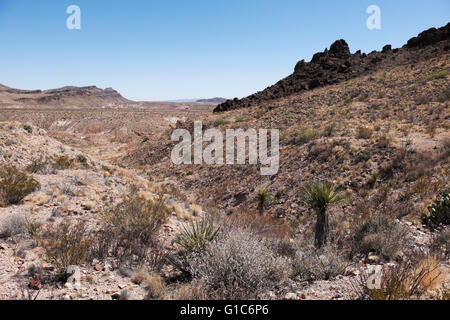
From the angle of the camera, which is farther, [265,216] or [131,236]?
[265,216]

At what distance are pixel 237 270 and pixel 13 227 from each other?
438 cm

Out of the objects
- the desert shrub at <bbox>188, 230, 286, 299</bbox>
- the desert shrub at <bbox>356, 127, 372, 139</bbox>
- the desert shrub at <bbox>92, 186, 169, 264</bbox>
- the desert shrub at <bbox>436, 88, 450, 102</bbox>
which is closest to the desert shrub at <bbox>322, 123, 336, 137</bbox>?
the desert shrub at <bbox>356, 127, 372, 139</bbox>

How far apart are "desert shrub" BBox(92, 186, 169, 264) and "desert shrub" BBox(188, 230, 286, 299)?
1.06m

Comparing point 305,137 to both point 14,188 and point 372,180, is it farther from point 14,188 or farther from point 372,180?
point 14,188

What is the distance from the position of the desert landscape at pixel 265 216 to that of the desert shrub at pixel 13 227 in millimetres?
23

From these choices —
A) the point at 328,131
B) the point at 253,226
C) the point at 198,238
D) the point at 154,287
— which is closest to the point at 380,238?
the point at 253,226

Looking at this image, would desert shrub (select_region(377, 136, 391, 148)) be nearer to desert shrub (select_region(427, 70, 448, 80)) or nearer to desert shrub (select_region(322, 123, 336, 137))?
desert shrub (select_region(322, 123, 336, 137))

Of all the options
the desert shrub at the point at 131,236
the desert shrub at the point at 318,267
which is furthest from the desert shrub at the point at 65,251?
the desert shrub at the point at 318,267

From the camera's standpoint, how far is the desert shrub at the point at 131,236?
4352 mm

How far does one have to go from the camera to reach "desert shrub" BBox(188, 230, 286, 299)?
336cm

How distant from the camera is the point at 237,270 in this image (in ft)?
11.5

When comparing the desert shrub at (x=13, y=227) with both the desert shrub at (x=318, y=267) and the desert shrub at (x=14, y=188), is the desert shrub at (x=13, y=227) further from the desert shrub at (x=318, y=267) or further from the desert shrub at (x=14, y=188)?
the desert shrub at (x=318, y=267)
